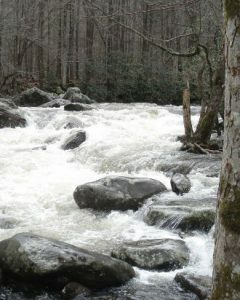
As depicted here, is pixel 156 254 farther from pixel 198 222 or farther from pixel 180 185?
pixel 180 185

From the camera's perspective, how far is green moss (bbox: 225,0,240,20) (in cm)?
232

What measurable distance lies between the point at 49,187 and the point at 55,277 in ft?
13.6

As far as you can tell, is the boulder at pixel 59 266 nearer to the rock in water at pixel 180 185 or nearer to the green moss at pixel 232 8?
the rock in water at pixel 180 185

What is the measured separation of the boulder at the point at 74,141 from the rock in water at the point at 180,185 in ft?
14.4

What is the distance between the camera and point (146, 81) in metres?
26.7

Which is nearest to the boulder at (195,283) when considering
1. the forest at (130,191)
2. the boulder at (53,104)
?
the forest at (130,191)

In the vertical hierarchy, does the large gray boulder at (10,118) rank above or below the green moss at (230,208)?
below

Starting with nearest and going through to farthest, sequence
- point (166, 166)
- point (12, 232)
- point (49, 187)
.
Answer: point (12, 232), point (49, 187), point (166, 166)

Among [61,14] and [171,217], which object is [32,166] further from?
[61,14]

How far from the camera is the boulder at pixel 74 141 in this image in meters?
12.2

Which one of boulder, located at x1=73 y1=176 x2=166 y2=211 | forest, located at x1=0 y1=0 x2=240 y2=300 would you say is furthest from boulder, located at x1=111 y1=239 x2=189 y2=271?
boulder, located at x1=73 y1=176 x2=166 y2=211

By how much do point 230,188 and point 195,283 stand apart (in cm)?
263

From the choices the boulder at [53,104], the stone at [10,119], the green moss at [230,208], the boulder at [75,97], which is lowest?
the stone at [10,119]

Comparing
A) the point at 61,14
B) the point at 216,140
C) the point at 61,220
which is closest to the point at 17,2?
the point at 61,14
